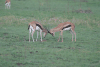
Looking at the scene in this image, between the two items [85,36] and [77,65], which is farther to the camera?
[85,36]

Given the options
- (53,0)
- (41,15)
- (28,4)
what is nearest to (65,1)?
(53,0)

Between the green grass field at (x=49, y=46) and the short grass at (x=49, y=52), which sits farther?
the green grass field at (x=49, y=46)

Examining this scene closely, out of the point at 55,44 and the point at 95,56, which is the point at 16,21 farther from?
the point at 95,56

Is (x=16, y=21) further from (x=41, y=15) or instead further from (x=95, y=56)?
(x=95, y=56)

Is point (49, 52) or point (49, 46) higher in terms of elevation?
point (49, 46)

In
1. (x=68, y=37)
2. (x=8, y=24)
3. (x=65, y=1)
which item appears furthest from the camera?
(x=65, y=1)

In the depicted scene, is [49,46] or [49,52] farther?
[49,46]

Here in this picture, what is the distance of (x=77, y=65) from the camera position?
25.1ft

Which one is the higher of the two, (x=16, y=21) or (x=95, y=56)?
(x=16, y=21)

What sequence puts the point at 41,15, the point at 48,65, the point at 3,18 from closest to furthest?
the point at 48,65, the point at 3,18, the point at 41,15

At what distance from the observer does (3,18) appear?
16.5 m

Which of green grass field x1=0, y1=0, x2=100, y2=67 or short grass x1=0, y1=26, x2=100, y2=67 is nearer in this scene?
short grass x1=0, y1=26, x2=100, y2=67

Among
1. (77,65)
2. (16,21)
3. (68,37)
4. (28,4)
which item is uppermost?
(28,4)

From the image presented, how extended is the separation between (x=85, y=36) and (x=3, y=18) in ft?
23.0
